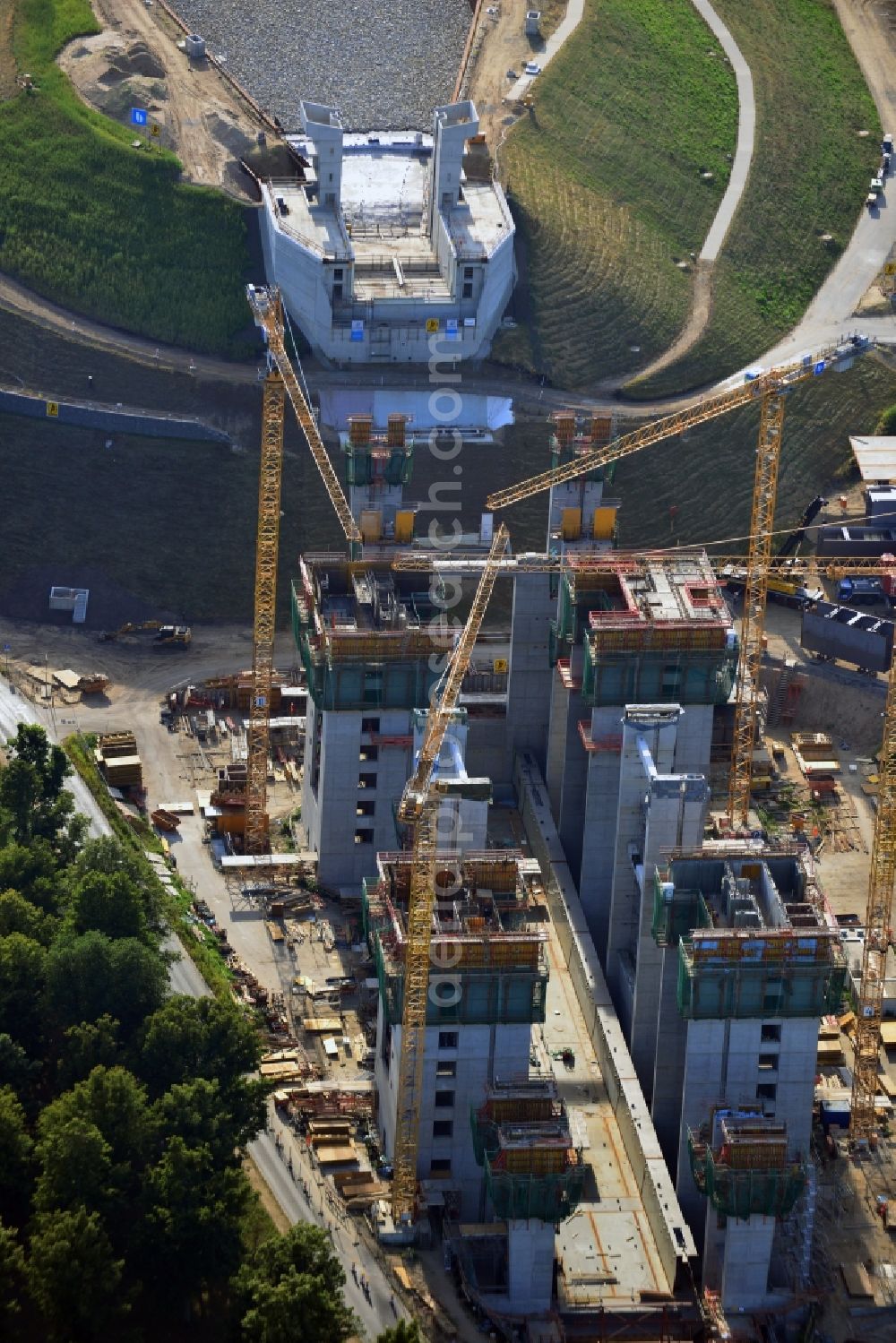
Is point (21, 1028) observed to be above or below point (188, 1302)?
above

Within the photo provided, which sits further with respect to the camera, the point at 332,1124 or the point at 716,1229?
the point at 332,1124

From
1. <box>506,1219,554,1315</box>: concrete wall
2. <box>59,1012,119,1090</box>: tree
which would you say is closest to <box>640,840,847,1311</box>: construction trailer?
<box>506,1219,554,1315</box>: concrete wall

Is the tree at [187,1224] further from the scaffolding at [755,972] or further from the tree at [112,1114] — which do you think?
the scaffolding at [755,972]

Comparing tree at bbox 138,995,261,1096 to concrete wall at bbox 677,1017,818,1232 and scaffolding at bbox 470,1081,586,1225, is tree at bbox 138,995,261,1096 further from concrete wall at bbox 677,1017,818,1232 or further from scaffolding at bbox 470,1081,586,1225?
concrete wall at bbox 677,1017,818,1232

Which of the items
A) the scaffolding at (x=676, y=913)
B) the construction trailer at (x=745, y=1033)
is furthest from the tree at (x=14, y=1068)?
the scaffolding at (x=676, y=913)

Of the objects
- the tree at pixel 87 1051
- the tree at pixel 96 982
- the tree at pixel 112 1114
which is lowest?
the tree at pixel 112 1114

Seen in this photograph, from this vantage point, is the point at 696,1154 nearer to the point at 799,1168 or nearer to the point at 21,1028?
the point at 799,1168

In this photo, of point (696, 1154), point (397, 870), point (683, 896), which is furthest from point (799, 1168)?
point (397, 870)
